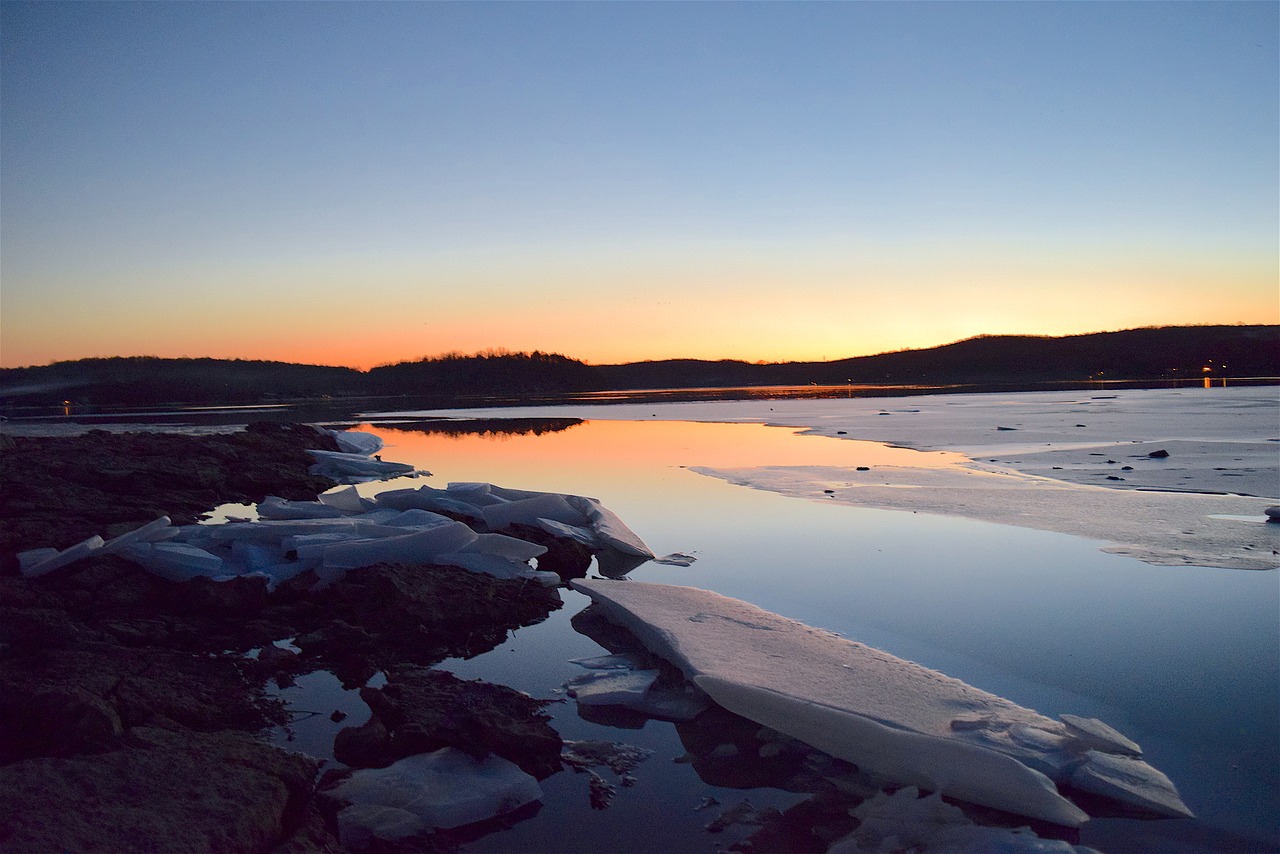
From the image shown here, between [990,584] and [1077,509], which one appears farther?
[1077,509]

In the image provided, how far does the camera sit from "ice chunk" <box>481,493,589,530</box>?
5950mm

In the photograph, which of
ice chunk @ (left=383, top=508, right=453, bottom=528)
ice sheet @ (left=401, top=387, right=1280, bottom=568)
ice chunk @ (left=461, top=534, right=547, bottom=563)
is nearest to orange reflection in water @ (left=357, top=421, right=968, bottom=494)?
ice sheet @ (left=401, top=387, right=1280, bottom=568)

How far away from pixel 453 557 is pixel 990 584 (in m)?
3.02

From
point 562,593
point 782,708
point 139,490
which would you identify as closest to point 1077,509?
point 562,593

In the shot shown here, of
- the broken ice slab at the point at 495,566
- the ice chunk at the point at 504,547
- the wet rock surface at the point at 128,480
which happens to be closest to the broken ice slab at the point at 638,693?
the broken ice slab at the point at 495,566

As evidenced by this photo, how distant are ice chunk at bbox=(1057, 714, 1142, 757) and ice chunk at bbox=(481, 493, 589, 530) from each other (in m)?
4.01

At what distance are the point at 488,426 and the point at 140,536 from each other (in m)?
16.0

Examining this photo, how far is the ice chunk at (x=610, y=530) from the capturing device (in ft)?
17.9

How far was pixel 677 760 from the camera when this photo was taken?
2516 millimetres

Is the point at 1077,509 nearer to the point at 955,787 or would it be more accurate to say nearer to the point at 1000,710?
the point at 1000,710

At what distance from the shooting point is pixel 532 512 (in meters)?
6.05

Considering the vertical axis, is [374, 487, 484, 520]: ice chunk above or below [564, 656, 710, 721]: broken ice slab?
above

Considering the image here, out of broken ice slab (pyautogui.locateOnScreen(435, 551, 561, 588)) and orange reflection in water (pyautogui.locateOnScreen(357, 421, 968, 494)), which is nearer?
broken ice slab (pyautogui.locateOnScreen(435, 551, 561, 588))

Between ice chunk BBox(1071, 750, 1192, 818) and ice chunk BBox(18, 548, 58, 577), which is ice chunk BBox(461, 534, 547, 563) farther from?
ice chunk BBox(1071, 750, 1192, 818)
